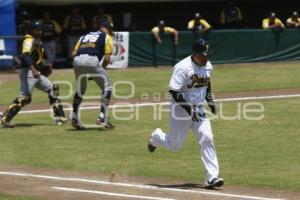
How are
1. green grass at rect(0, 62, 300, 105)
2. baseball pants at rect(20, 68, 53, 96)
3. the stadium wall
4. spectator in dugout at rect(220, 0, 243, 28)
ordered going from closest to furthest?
baseball pants at rect(20, 68, 53, 96) → green grass at rect(0, 62, 300, 105) → the stadium wall → spectator in dugout at rect(220, 0, 243, 28)

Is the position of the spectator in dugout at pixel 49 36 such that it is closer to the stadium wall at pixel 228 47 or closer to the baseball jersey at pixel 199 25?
the stadium wall at pixel 228 47

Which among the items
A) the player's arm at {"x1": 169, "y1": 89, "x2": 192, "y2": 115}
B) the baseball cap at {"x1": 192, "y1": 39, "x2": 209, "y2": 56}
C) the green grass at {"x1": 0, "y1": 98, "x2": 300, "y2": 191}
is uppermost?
the baseball cap at {"x1": 192, "y1": 39, "x2": 209, "y2": 56}

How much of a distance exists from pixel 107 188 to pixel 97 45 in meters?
5.19

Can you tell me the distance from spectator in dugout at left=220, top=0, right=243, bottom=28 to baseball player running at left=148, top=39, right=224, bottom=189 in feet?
75.2

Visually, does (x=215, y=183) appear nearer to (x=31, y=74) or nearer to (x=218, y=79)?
(x=31, y=74)

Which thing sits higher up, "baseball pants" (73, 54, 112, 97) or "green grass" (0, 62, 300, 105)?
"baseball pants" (73, 54, 112, 97)

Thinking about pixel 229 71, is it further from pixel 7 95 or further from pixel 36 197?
pixel 36 197

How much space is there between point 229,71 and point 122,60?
12.5 ft

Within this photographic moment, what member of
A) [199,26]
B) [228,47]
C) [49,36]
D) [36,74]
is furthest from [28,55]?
[228,47]

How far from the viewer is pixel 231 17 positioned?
32781 millimetres

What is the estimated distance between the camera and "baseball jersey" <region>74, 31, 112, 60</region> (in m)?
14.5

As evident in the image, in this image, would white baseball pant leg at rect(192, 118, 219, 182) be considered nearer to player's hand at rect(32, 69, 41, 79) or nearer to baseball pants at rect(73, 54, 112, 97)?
baseball pants at rect(73, 54, 112, 97)

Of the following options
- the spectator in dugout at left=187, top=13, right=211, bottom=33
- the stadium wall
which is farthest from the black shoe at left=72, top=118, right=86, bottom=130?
the spectator in dugout at left=187, top=13, right=211, bottom=33

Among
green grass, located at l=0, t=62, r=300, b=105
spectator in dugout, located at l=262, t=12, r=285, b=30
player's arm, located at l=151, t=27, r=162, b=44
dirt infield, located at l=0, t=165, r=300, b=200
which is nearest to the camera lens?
dirt infield, located at l=0, t=165, r=300, b=200
